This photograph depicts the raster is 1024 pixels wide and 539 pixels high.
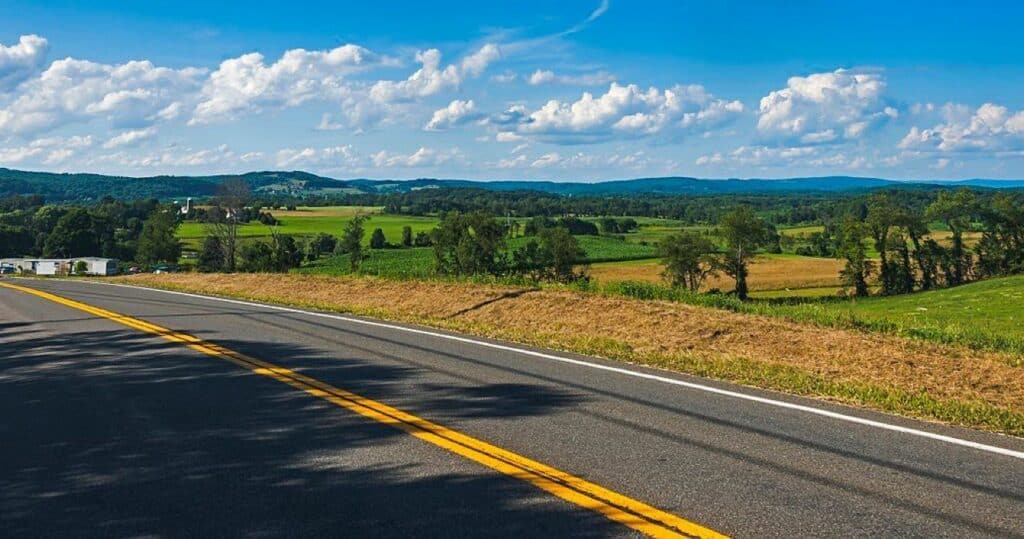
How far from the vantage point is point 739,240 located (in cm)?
8550

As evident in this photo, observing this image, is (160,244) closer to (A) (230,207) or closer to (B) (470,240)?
(A) (230,207)

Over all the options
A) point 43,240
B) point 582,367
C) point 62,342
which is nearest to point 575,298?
point 582,367

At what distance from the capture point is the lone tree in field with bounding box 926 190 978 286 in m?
84.6

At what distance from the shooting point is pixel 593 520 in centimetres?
449

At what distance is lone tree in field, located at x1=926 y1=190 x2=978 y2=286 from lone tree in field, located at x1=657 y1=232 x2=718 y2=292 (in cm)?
2352

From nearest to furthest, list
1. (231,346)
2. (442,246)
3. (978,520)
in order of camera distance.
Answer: (978,520) < (231,346) < (442,246)

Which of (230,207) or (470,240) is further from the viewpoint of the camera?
(470,240)

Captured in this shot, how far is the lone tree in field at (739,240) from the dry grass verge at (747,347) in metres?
69.0

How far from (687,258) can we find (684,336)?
240 feet

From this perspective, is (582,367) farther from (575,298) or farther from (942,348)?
(575,298)

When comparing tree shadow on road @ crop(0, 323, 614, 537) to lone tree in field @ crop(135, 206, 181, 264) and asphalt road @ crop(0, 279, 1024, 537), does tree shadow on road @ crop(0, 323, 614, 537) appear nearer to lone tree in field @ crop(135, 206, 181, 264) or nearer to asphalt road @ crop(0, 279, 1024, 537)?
asphalt road @ crop(0, 279, 1024, 537)

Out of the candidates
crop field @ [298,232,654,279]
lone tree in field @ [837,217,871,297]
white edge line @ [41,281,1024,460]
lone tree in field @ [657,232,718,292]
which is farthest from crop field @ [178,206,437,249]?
white edge line @ [41,281,1024,460]

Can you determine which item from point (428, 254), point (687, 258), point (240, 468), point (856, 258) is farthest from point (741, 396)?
point (428, 254)

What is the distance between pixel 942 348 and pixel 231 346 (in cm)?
929
